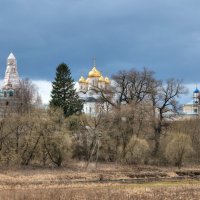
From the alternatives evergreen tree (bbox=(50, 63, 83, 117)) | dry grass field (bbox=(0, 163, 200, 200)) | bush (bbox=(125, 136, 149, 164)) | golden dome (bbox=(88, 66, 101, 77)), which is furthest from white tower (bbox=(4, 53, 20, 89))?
dry grass field (bbox=(0, 163, 200, 200))

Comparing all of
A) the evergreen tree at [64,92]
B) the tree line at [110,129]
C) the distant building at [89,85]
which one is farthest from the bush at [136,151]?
the distant building at [89,85]

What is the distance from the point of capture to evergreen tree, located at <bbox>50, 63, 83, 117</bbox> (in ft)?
215

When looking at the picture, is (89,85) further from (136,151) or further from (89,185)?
(89,185)

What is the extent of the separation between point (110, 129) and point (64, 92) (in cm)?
1273

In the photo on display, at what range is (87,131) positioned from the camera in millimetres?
54594

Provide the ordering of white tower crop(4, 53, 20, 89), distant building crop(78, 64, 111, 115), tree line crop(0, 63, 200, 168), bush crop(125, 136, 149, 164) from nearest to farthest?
tree line crop(0, 63, 200, 168) < bush crop(125, 136, 149, 164) < distant building crop(78, 64, 111, 115) < white tower crop(4, 53, 20, 89)

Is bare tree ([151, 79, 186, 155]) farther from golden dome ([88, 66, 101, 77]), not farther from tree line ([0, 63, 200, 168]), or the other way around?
golden dome ([88, 66, 101, 77])

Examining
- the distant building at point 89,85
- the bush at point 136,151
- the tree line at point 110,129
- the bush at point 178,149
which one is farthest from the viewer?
the distant building at point 89,85

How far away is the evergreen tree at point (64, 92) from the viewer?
6538 centimetres

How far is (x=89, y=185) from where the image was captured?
107 ft

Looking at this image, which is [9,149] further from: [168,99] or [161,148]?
[168,99]

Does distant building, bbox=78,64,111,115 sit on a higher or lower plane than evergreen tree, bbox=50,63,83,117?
higher

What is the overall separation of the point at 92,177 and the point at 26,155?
10482 millimetres

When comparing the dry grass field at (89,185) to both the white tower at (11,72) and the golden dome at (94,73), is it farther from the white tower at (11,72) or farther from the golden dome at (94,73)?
the white tower at (11,72)
